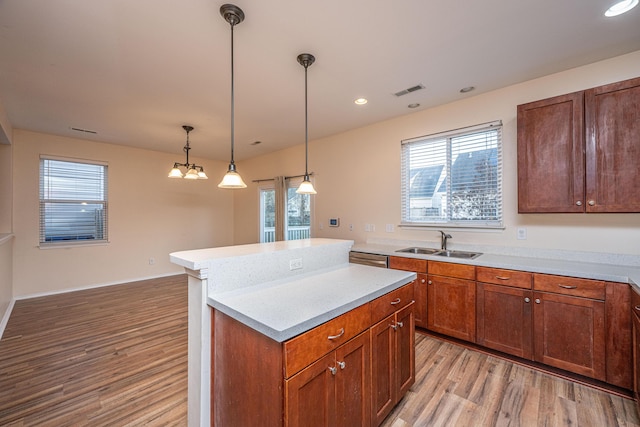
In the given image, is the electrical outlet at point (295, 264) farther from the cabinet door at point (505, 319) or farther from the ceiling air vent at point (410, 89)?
the ceiling air vent at point (410, 89)

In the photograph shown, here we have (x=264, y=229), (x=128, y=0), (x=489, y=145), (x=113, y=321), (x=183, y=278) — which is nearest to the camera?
(x=128, y=0)

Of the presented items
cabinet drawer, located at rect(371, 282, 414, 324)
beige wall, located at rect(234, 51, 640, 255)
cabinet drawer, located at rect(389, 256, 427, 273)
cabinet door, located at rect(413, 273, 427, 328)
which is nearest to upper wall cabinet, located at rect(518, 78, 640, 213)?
beige wall, located at rect(234, 51, 640, 255)

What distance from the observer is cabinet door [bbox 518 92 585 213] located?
2.29 meters

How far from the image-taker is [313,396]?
1182mm

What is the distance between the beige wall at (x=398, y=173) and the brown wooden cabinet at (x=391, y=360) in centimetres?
177

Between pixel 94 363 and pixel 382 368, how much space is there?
268 centimetres

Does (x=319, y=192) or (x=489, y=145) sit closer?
(x=489, y=145)

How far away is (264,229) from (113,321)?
3.28 meters

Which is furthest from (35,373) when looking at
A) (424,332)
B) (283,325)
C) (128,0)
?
(424,332)

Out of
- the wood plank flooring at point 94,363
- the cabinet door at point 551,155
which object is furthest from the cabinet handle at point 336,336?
the cabinet door at point 551,155

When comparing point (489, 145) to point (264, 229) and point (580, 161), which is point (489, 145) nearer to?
point (580, 161)

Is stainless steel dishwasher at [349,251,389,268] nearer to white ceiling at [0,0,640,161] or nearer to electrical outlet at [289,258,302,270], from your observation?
electrical outlet at [289,258,302,270]

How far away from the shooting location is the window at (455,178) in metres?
2.99

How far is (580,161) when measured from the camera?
227 cm
